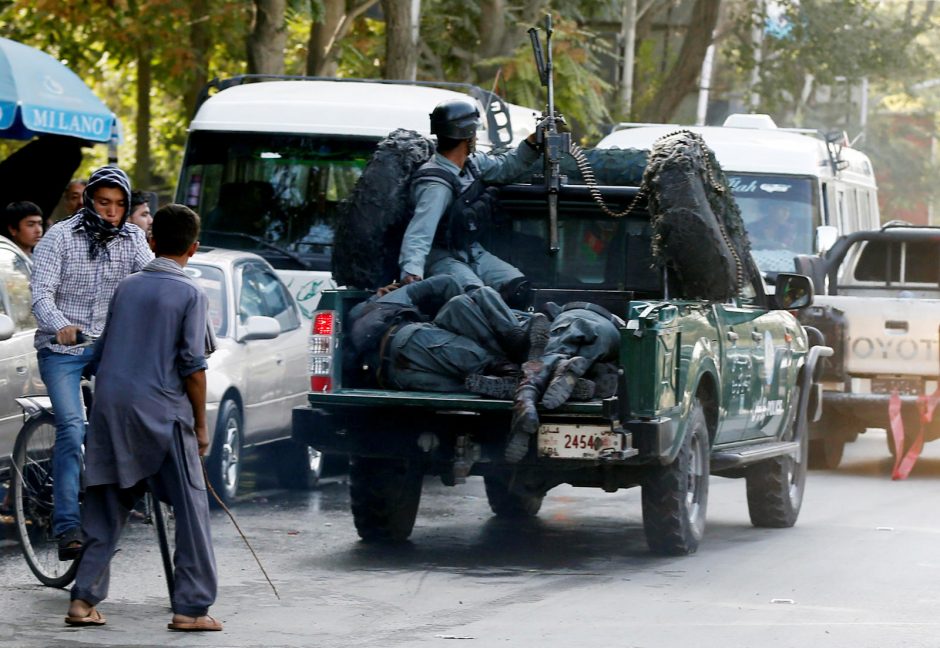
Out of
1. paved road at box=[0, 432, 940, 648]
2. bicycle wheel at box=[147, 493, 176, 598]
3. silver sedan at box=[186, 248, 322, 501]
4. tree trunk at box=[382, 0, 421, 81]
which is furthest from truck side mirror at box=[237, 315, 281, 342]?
tree trunk at box=[382, 0, 421, 81]

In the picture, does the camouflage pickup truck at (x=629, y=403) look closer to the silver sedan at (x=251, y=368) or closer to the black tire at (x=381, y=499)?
the black tire at (x=381, y=499)

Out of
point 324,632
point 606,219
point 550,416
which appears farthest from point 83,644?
point 606,219

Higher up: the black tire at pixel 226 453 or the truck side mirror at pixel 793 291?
the truck side mirror at pixel 793 291

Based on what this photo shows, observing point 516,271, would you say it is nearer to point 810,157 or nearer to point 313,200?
point 313,200

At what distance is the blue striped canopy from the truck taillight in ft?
19.8

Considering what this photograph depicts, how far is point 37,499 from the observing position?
28.5ft

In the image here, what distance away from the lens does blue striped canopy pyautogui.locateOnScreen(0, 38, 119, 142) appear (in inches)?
593

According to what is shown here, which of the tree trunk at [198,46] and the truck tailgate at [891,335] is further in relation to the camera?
the tree trunk at [198,46]

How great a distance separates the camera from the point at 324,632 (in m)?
7.48

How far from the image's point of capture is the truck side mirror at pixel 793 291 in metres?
11.2

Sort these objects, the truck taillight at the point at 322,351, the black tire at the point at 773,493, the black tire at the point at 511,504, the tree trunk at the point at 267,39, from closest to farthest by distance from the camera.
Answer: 1. the truck taillight at the point at 322,351
2. the black tire at the point at 773,493
3. the black tire at the point at 511,504
4. the tree trunk at the point at 267,39

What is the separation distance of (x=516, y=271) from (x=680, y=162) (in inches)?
47.6

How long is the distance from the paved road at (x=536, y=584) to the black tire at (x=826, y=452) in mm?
2884

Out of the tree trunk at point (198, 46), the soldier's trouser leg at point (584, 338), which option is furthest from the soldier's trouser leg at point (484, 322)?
the tree trunk at point (198, 46)
